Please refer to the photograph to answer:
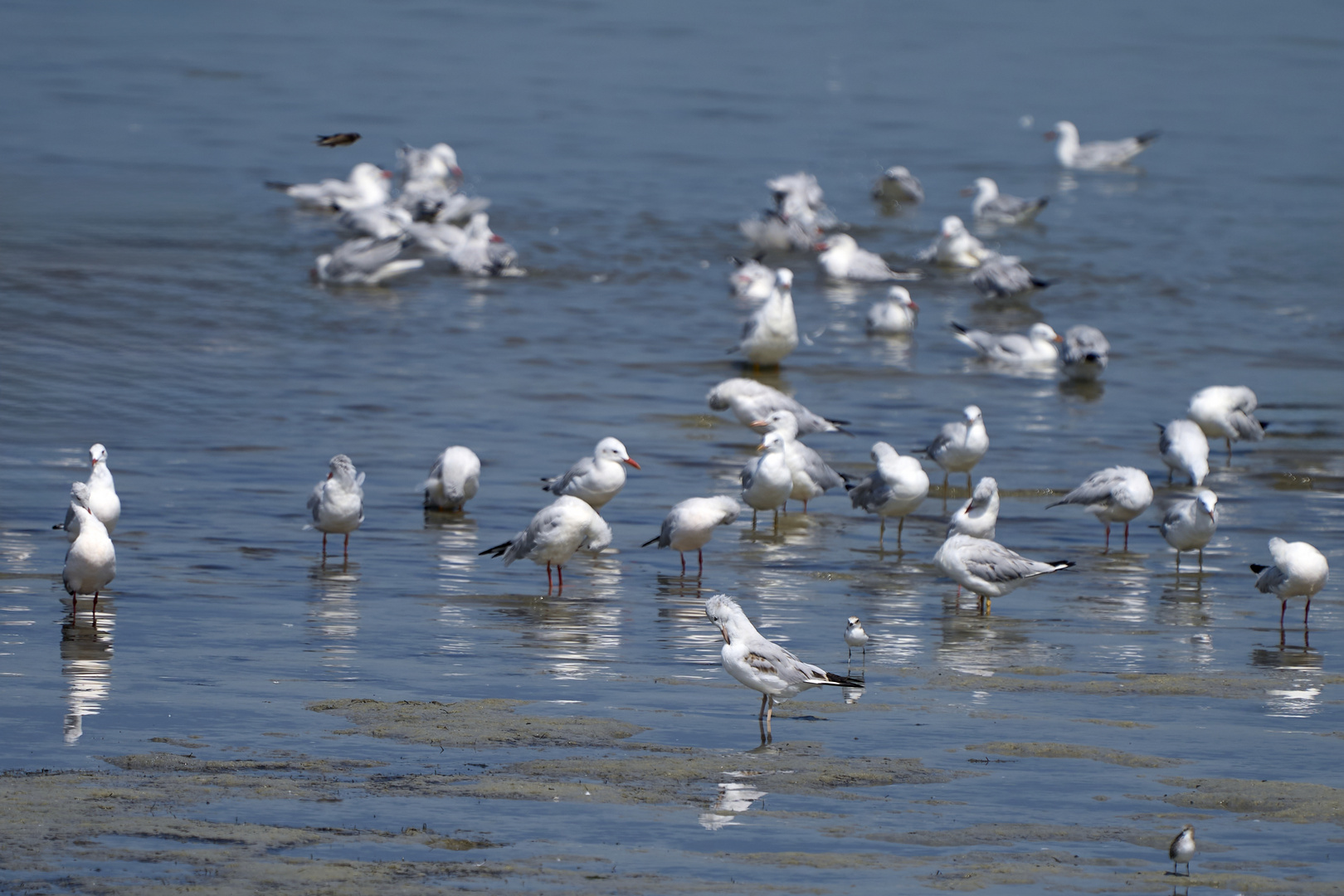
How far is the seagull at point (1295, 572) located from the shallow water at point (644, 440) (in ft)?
0.94

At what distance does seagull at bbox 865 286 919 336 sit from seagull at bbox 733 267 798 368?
2.54m

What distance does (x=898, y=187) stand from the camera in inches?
1278

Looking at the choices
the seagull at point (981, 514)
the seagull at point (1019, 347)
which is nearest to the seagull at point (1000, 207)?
the seagull at point (1019, 347)

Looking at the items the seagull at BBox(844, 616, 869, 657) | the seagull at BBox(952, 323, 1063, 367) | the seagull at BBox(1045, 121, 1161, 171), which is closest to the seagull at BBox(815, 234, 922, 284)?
the seagull at BBox(952, 323, 1063, 367)

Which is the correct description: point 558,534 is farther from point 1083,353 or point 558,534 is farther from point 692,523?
point 1083,353

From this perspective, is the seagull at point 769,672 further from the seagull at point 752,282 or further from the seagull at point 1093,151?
the seagull at point 1093,151

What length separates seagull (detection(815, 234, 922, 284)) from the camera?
85.3ft

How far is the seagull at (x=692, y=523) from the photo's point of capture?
1177cm

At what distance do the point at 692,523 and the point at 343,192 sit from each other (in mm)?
19901

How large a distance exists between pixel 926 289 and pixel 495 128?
50.2 feet

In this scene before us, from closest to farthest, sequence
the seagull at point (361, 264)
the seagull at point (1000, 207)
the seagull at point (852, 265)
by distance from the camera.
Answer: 1. the seagull at point (361, 264)
2. the seagull at point (852, 265)
3. the seagull at point (1000, 207)

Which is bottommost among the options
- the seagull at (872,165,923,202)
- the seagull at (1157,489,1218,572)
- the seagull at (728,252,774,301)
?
the seagull at (1157,489,1218,572)

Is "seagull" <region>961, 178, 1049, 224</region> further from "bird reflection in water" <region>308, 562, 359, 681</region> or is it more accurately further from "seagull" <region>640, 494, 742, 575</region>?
"bird reflection in water" <region>308, 562, 359, 681</region>

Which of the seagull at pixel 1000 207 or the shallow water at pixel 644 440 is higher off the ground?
the seagull at pixel 1000 207
